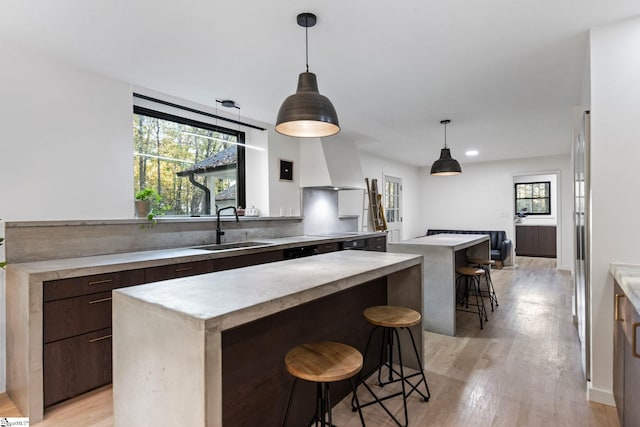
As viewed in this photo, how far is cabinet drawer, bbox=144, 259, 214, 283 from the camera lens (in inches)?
101

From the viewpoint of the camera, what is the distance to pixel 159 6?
1.95 metres

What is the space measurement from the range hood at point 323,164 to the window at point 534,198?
6.54 meters

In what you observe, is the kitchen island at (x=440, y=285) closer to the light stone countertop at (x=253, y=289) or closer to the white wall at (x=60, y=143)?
the light stone countertop at (x=253, y=289)

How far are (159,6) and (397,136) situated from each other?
13.2ft

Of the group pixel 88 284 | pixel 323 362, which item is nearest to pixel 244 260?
pixel 88 284

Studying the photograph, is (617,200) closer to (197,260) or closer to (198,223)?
(197,260)

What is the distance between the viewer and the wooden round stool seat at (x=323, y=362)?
142cm

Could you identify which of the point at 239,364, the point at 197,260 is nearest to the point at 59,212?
the point at 197,260

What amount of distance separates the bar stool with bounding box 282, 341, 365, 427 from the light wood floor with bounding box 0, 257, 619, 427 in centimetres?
61

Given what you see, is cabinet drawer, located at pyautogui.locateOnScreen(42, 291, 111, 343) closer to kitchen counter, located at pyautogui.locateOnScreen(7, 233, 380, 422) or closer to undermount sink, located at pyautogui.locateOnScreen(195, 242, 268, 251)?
kitchen counter, located at pyautogui.locateOnScreen(7, 233, 380, 422)

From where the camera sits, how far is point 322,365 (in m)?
1.50

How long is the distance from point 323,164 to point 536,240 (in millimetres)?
6865

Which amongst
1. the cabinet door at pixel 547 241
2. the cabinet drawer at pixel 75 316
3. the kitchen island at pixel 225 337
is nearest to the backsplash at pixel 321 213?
the kitchen island at pixel 225 337

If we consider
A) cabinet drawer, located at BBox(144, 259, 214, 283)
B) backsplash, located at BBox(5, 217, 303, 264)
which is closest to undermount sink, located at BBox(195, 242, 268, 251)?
backsplash, located at BBox(5, 217, 303, 264)
